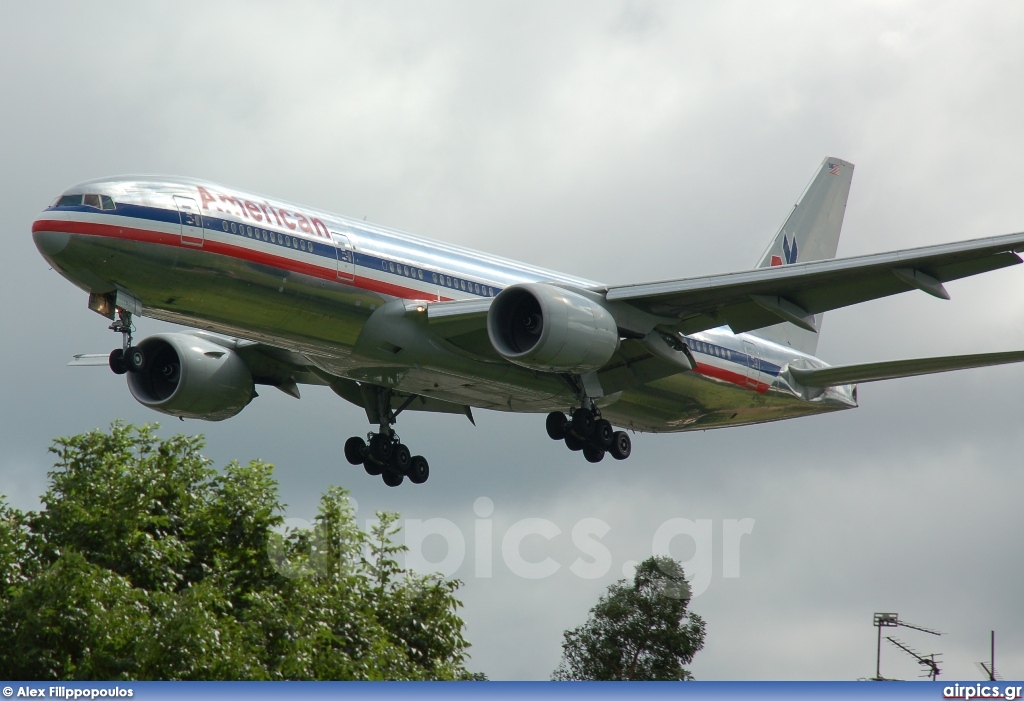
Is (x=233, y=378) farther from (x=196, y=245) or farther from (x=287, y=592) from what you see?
(x=287, y=592)

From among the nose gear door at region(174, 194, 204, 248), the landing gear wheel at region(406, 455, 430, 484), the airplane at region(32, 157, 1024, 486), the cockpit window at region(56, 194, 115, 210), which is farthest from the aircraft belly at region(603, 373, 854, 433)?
the cockpit window at region(56, 194, 115, 210)

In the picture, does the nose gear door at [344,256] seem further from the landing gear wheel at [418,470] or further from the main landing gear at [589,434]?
the landing gear wheel at [418,470]

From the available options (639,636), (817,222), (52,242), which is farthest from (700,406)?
(639,636)

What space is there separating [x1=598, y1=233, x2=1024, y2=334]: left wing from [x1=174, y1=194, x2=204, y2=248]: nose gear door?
8.87 meters

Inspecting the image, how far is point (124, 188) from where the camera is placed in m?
30.2

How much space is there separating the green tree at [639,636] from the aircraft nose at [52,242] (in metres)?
48.0

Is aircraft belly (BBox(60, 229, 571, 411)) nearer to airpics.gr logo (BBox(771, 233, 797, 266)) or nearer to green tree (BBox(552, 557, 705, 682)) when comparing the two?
airpics.gr logo (BBox(771, 233, 797, 266))

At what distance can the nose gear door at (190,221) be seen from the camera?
3017 centimetres

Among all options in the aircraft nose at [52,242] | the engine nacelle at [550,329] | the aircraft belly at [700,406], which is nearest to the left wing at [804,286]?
the engine nacelle at [550,329]

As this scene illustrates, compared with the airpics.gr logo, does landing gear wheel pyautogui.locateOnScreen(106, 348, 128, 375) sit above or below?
below

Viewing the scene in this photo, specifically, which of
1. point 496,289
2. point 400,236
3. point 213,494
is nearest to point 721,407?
point 496,289

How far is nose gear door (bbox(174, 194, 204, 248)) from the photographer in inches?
1188

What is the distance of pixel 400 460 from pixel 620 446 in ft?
18.7

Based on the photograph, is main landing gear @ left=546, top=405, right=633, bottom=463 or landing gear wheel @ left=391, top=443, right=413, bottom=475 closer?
main landing gear @ left=546, top=405, right=633, bottom=463
